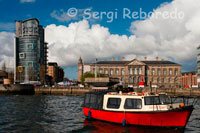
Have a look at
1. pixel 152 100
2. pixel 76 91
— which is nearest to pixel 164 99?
pixel 152 100

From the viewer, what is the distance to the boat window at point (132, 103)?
2340cm

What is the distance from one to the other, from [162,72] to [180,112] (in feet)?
433

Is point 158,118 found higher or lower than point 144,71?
lower

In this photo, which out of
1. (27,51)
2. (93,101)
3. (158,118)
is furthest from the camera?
(27,51)

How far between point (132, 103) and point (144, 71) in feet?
414

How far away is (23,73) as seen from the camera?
513 ft

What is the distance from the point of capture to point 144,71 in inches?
5817

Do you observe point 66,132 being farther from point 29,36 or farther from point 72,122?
point 29,36

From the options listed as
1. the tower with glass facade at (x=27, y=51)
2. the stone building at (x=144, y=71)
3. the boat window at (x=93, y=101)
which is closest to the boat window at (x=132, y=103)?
the boat window at (x=93, y=101)

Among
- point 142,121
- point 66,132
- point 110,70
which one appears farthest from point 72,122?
point 110,70

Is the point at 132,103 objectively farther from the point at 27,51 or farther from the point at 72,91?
the point at 27,51

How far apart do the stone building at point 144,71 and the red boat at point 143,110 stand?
12043cm

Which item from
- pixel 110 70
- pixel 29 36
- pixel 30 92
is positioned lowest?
pixel 30 92

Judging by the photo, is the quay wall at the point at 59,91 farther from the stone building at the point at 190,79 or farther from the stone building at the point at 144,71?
the stone building at the point at 190,79
